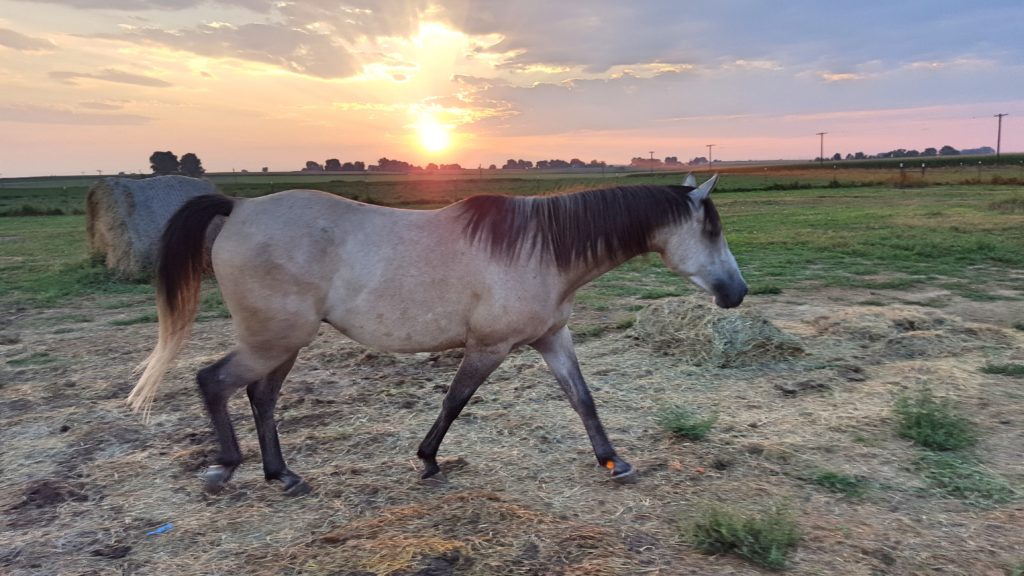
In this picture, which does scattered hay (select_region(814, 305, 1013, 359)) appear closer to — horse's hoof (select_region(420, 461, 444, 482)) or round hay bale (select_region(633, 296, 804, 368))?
round hay bale (select_region(633, 296, 804, 368))

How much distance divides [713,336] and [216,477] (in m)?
4.63

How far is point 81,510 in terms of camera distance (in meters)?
3.43

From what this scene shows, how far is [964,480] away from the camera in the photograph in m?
3.61

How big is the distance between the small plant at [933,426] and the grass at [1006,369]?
4.74 feet

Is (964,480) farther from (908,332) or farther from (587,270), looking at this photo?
(908,332)

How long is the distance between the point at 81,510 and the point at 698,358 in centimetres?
506

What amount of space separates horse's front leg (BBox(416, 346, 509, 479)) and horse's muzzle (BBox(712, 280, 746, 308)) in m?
1.41

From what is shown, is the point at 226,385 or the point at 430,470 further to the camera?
the point at 430,470

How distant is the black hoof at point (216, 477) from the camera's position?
3.65m

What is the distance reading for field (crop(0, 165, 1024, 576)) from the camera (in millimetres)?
2947

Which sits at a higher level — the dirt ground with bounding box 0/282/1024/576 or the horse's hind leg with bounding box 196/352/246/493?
the horse's hind leg with bounding box 196/352/246/493

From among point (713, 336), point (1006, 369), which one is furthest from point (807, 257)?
point (713, 336)

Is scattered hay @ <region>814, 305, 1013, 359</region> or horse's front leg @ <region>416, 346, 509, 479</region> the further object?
scattered hay @ <region>814, 305, 1013, 359</region>

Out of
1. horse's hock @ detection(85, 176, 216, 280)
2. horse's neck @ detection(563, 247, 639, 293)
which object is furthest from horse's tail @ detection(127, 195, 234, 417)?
horse's hock @ detection(85, 176, 216, 280)
